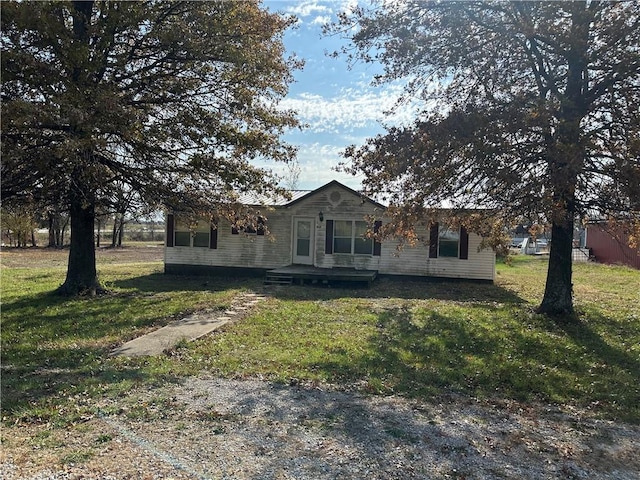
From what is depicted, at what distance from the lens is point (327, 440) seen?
3967 millimetres

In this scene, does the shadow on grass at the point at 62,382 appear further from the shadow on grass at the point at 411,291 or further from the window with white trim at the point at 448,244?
the window with white trim at the point at 448,244

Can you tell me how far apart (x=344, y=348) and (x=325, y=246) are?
1026cm

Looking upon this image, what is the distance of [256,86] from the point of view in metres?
11.5

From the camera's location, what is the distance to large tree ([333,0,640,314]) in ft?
24.7

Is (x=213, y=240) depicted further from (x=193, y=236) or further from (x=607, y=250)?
(x=607, y=250)

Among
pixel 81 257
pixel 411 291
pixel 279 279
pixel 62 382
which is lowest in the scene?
pixel 62 382

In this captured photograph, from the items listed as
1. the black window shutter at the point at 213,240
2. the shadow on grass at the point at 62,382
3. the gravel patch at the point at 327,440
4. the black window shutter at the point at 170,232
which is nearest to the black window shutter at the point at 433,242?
the black window shutter at the point at 213,240

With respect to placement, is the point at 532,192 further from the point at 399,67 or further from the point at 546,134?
the point at 399,67

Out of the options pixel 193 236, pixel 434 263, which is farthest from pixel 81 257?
pixel 434 263

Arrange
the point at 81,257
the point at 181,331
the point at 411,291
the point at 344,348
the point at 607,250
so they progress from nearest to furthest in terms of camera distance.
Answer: the point at 344,348 → the point at 181,331 → the point at 81,257 → the point at 411,291 → the point at 607,250

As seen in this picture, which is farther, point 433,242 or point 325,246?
point 325,246

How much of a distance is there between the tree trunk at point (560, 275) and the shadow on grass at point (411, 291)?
2423 millimetres

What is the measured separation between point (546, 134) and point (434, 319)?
14.4 feet

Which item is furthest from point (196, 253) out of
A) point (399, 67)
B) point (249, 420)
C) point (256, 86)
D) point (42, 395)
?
point (249, 420)
